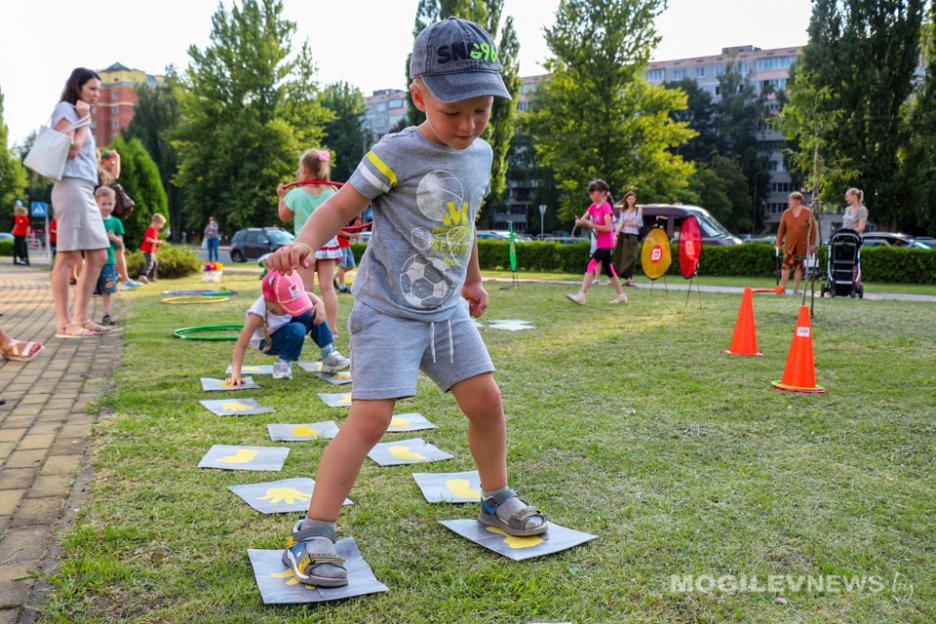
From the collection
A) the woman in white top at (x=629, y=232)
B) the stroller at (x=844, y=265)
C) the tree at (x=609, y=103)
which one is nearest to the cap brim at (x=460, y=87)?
the stroller at (x=844, y=265)

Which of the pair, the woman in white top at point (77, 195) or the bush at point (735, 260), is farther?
the bush at point (735, 260)

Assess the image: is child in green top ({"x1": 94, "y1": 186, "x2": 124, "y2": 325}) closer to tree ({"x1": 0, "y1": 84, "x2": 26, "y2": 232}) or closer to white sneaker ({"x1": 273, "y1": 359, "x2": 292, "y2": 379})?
white sneaker ({"x1": 273, "y1": 359, "x2": 292, "y2": 379})

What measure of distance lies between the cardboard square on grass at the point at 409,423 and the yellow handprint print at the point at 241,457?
2.53 feet

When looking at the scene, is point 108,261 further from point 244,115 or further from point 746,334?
point 244,115

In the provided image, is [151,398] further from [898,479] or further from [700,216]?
[700,216]

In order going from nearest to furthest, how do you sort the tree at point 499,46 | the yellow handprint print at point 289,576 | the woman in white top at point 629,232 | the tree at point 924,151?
the yellow handprint print at point 289,576 → the woman in white top at point 629,232 → the tree at point 924,151 → the tree at point 499,46

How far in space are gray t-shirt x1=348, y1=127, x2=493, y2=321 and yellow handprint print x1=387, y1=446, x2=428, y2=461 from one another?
4.17 ft

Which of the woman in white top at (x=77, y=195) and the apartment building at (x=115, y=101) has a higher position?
the apartment building at (x=115, y=101)

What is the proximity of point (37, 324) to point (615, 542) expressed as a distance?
8438 millimetres

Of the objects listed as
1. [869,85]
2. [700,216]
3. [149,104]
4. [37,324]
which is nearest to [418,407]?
[37,324]

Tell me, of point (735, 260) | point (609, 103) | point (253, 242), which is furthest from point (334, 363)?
point (609, 103)

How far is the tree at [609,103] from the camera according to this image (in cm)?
3659

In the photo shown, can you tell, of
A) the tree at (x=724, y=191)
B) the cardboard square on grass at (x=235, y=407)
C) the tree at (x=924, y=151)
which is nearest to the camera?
the cardboard square on grass at (x=235, y=407)

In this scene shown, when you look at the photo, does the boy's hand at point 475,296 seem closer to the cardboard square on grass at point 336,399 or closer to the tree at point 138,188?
the cardboard square on grass at point 336,399
